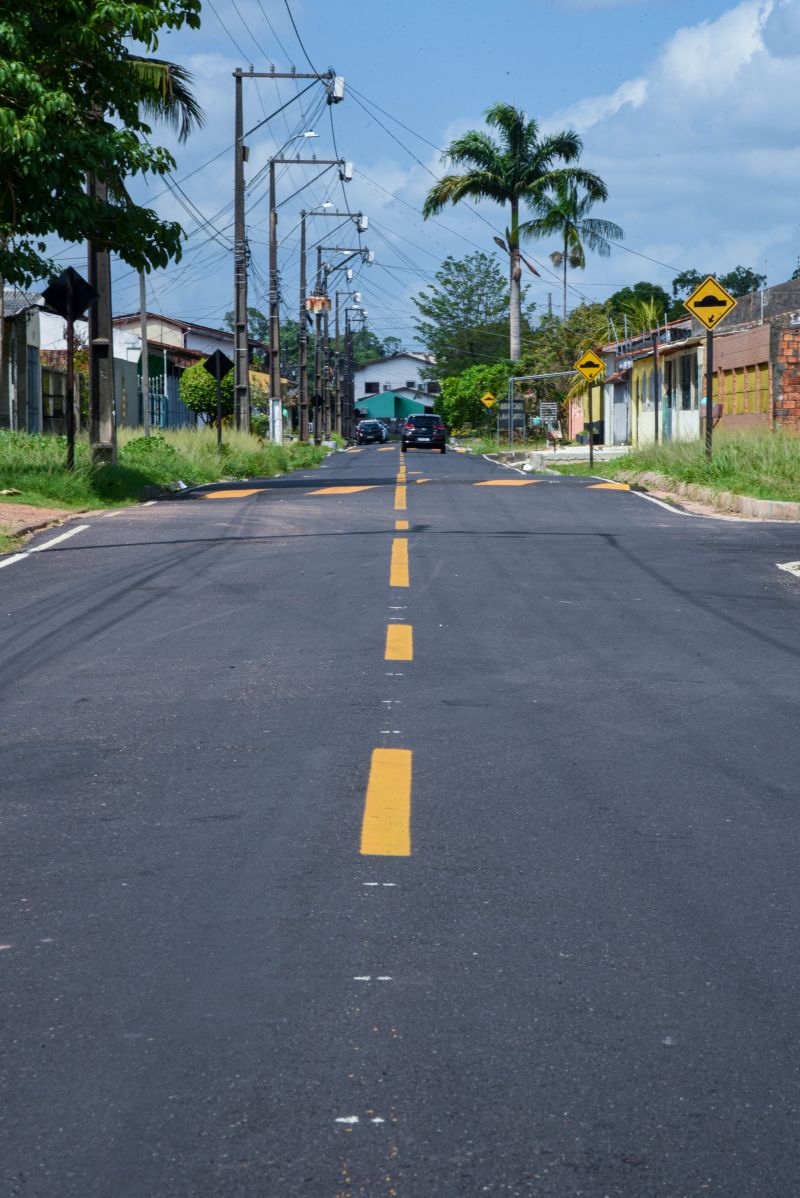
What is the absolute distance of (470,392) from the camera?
105875 millimetres

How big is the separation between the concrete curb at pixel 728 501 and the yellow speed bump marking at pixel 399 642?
1090cm

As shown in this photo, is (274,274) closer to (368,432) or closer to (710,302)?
(710,302)

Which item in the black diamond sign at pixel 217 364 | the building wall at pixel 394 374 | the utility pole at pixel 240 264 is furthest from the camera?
the building wall at pixel 394 374

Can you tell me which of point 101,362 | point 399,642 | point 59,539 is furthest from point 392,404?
point 399,642

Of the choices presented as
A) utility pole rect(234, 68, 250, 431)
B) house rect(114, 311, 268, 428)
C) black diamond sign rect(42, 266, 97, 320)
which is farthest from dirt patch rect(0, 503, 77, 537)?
house rect(114, 311, 268, 428)

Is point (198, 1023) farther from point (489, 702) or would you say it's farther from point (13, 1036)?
point (489, 702)

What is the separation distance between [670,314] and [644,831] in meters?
121

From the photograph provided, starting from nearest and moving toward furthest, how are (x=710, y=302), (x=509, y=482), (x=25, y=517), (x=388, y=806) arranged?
(x=388, y=806)
(x=25, y=517)
(x=710, y=302)
(x=509, y=482)

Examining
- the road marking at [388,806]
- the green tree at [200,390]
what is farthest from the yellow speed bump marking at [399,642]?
the green tree at [200,390]

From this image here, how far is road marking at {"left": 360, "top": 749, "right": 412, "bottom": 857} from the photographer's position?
514 cm

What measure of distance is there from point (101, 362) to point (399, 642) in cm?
1708

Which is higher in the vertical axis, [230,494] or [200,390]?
[200,390]

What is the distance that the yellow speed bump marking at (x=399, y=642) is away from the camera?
879 cm

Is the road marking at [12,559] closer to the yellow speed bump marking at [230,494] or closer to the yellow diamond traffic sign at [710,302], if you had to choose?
the yellow speed bump marking at [230,494]
